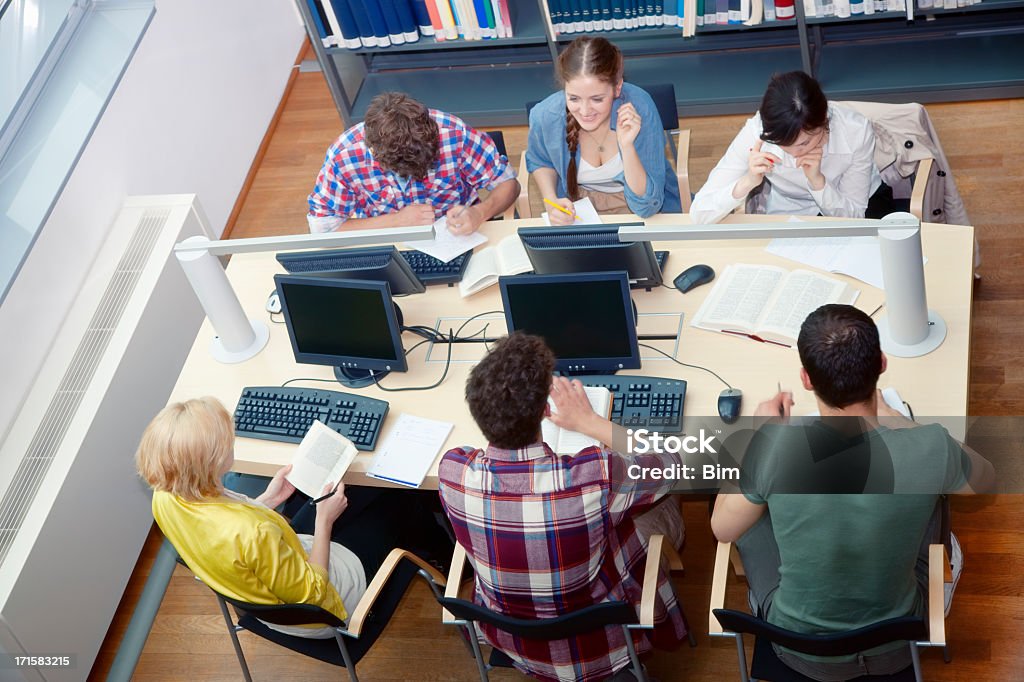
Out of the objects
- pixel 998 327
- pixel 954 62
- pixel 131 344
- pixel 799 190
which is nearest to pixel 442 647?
pixel 131 344

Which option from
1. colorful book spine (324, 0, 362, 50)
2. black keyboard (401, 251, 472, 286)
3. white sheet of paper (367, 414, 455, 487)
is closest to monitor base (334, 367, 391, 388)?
white sheet of paper (367, 414, 455, 487)

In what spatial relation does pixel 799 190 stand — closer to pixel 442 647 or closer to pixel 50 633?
pixel 442 647

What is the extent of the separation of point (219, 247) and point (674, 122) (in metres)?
1.73

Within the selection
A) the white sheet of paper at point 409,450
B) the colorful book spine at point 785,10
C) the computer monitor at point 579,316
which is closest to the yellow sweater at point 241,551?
the white sheet of paper at point 409,450

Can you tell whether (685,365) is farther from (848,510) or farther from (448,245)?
(448,245)

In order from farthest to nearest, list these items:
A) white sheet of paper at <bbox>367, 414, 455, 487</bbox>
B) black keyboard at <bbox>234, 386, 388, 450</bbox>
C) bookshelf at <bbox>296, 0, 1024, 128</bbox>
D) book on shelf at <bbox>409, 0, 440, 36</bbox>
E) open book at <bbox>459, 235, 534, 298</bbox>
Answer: book on shelf at <bbox>409, 0, 440, 36</bbox>, bookshelf at <bbox>296, 0, 1024, 128</bbox>, open book at <bbox>459, 235, 534, 298</bbox>, black keyboard at <bbox>234, 386, 388, 450</bbox>, white sheet of paper at <bbox>367, 414, 455, 487</bbox>

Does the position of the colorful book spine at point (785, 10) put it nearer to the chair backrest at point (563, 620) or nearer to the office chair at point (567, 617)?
the office chair at point (567, 617)

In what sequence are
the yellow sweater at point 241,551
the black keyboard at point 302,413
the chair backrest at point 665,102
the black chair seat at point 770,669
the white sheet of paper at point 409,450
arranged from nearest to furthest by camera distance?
1. the black chair seat at point 770,669
2. the yellow sweater at point 241,551
3. the white sheet of paper at point 409,450
4. the black keyboard at point 302,413
5. the chair backrest at point 665,102

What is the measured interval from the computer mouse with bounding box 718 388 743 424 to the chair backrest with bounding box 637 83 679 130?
1.34 meters

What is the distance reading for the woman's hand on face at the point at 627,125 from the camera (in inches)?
132

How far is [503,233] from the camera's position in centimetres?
343

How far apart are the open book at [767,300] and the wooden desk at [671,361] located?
0.03 metres

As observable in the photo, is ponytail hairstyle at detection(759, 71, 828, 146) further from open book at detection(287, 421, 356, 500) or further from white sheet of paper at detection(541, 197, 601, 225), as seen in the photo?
open book at detection(287, 421, 356, 500)

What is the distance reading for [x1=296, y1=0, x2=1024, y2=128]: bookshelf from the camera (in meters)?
4.55
